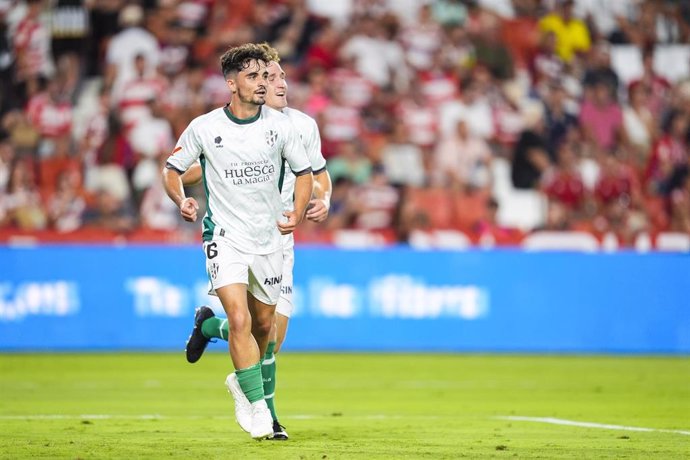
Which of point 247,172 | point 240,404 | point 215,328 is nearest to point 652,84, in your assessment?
point 215,328

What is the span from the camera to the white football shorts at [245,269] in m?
8.41

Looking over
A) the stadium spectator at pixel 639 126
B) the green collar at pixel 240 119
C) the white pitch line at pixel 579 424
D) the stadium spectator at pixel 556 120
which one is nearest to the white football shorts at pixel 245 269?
the green collar at pixel 240 119

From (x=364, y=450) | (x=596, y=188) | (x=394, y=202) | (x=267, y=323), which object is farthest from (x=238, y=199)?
(x=596, y=188)

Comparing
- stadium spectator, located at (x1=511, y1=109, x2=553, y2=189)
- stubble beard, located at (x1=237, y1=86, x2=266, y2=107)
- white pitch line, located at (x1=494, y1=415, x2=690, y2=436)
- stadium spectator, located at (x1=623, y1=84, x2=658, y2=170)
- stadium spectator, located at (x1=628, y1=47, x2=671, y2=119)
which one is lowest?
white pitch line, located at (x1=494, y1=415, x2=690, y2=436)

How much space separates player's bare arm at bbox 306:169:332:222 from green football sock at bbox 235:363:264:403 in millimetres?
1096

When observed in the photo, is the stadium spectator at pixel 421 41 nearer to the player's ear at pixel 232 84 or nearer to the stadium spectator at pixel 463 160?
the stadium spectator at pixel 463 160

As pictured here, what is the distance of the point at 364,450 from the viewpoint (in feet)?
25.9

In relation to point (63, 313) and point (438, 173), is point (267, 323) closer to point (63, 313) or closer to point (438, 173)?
point (63, 313)

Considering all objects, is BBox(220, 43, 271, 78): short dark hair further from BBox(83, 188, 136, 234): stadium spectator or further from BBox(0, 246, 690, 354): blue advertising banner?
BBox(83, 188, 136, 234): stadium spectator

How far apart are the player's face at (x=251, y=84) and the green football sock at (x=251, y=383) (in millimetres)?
1733

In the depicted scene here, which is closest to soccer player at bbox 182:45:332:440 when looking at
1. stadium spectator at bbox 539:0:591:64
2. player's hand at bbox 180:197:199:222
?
player's hand at bbox 180:197:199:222

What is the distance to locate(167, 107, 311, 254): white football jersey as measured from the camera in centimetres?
851

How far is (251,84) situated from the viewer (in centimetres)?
852

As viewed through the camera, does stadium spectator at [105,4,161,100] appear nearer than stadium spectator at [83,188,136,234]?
No
